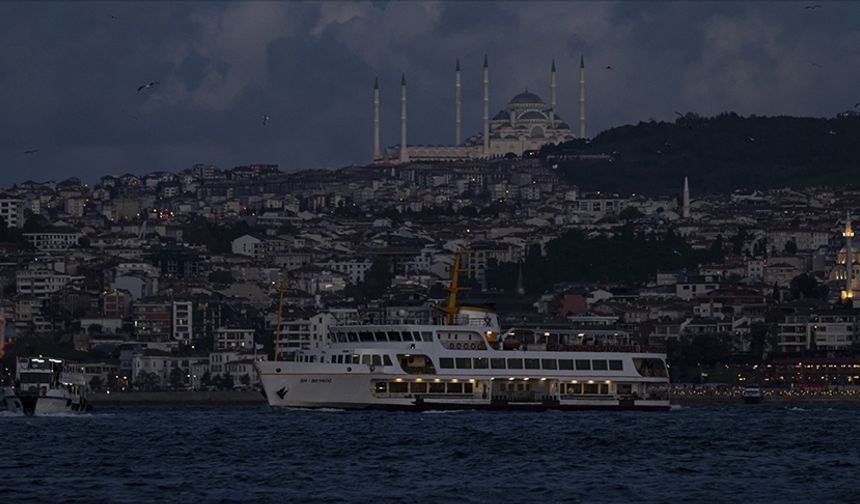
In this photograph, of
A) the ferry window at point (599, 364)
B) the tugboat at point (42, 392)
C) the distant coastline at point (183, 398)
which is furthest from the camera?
the distant coastline at point (183, 398)

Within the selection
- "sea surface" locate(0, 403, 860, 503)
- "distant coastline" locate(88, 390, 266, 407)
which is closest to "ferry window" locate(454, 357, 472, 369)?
"sea surface" locate(0, 403, 860, 503)

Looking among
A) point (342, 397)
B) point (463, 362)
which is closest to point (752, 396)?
point (463, 362)

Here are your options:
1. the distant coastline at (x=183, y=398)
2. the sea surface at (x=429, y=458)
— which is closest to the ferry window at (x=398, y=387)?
the sea surface at (x=429, y=458)

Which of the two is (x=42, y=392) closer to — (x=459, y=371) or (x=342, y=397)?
(x=342, y=397)

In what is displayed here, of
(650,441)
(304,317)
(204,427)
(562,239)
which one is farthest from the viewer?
(562,239)

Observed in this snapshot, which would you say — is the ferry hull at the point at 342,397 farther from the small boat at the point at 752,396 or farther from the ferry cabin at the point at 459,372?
the small boat at the point at 752,396

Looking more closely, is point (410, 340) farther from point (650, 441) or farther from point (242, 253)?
point (242, 253)

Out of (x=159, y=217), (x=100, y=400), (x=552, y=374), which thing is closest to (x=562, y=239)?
(x=159, y=217)

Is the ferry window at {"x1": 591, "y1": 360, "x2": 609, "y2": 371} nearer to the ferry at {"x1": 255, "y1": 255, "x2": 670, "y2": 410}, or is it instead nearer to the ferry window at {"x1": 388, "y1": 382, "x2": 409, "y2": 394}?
the ferry at {"x1": 255, "y1": 255, "x2": 670, "y2": 410}
